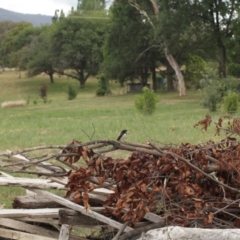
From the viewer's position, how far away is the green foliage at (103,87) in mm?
47875

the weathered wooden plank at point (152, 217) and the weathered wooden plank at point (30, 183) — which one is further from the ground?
the weathered wooden plank at point (30, 183)

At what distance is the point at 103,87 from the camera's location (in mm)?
48188

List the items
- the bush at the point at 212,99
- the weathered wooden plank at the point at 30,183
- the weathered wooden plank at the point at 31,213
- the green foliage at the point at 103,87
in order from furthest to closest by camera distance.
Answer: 1. the green foliage at the point at 103,87
2. the bush at the point at 212,99
3. the weathered wooden plank at the point at 30,183
4. the weathered wooden plank at the point at 31,213

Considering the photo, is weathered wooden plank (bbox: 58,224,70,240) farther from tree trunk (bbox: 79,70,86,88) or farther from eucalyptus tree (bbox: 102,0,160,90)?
tree trunk (bbox: 79,70,86,88)

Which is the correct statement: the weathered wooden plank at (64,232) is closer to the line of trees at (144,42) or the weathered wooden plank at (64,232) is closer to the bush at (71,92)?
the line of trees at (144,42)

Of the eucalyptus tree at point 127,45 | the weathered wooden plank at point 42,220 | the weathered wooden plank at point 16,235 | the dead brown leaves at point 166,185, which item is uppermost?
the eucalyptus tree at point 127,45

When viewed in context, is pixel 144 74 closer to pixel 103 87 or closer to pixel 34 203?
pixel 103 87

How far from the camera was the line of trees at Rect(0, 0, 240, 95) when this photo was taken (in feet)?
119

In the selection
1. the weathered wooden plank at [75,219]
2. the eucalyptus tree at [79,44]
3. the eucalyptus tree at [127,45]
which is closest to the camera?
the weathered wooden plank at [75,219]

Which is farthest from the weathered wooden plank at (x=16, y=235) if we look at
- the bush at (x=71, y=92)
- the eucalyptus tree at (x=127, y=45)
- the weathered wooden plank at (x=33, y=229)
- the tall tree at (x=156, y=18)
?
the bush at (x=71, y=92)

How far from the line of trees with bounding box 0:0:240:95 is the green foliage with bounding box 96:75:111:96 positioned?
96 centimetres

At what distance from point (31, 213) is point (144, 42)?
131 feet

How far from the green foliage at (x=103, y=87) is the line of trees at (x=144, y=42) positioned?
96cm

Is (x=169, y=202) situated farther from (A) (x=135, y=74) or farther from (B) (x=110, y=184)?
(A) (x=135, y=74)
